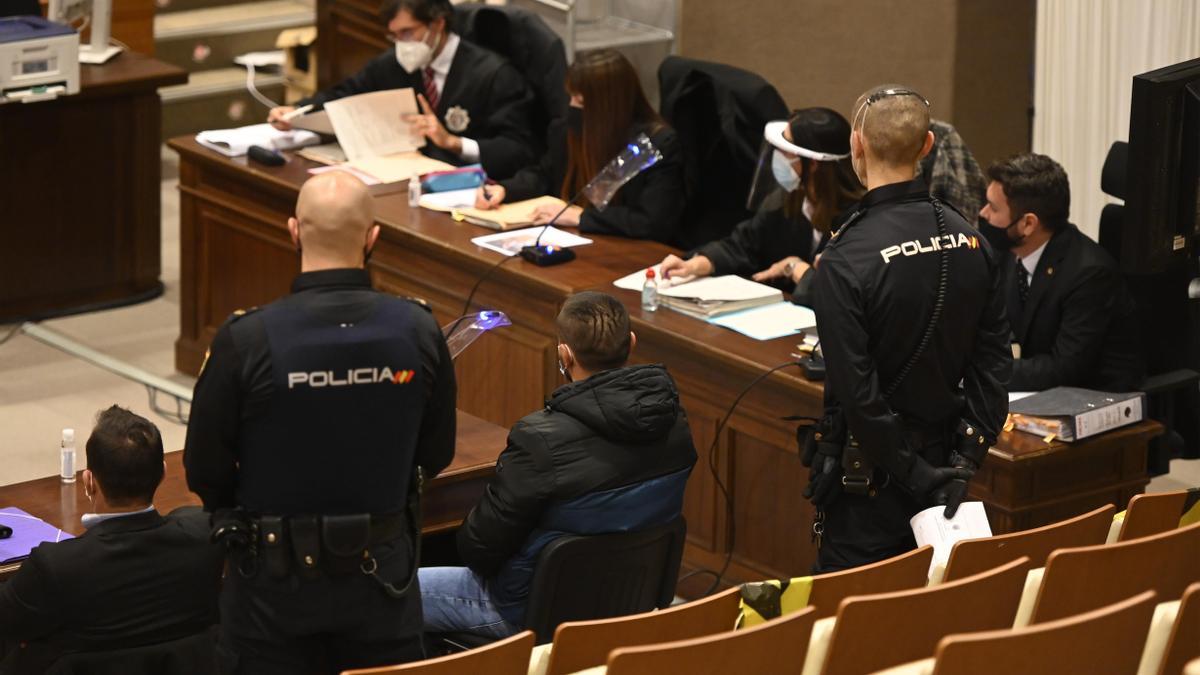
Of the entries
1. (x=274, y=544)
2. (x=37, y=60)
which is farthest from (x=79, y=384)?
(x=274, y=544)

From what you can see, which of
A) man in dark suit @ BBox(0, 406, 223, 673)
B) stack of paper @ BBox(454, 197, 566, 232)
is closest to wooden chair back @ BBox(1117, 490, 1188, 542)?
man in dark suit @ BBox(0, 406, 223, 673)

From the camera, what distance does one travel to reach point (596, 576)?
367 cm

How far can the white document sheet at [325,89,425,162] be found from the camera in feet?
21.1

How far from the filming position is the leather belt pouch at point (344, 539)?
3.15 m

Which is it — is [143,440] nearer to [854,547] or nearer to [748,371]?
[854,547]

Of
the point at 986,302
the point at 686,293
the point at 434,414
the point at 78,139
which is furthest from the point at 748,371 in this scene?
the point at 78,139

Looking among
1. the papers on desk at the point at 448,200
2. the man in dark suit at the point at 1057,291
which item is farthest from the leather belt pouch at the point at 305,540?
the papers on desk at the point at 448,200

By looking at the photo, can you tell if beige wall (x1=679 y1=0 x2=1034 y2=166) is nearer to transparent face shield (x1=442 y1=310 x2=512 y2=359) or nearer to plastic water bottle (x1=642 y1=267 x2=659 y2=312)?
plastic water bottle (x1=642 y1=267 x2=659 y2=312)

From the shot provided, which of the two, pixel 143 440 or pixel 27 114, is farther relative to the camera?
pixel 27 114

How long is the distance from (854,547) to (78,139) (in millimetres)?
4289

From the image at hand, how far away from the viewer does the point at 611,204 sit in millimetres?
5926

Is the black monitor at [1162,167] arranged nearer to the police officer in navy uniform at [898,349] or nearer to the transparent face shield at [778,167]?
the police officer in navy uniform at [898,349]

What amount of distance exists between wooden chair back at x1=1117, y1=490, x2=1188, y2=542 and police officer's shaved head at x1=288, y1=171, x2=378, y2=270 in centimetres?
167

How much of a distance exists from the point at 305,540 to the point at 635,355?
2192 mm
